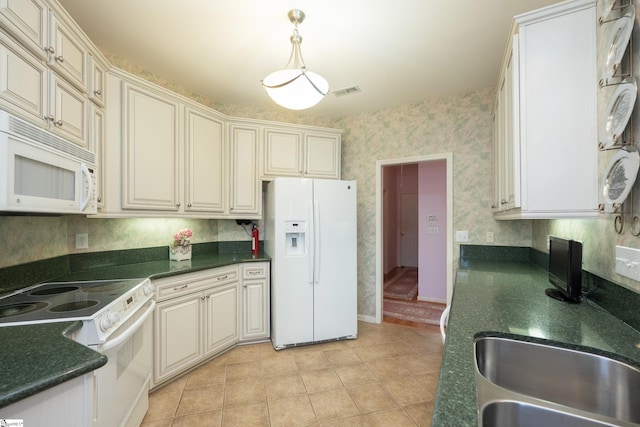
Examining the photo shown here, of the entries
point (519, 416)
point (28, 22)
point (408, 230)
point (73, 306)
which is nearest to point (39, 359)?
point (73, 306)

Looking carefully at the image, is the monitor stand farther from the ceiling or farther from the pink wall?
the pink wall

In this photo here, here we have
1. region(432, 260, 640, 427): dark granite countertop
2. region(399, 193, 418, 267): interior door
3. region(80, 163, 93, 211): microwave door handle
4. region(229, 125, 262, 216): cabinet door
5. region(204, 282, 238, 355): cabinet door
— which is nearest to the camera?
region(432, 260, 640, 427): dark granite countertop

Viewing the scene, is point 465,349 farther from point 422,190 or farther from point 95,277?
point 422,190

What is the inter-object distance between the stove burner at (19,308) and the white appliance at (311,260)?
165 cm

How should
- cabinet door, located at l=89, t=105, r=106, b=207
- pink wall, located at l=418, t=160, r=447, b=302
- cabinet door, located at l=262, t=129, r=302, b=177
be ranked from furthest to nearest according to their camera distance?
pink wall, located at l=418, t=160, r=447, b=302 < cabinet door, located at l=262, t=129, r=302, b=177 < cabinet door, located at l=89, t=105, r=106, b=207

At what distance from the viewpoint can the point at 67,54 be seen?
5.18 feet

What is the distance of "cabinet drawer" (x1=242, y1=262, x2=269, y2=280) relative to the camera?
2.79 metres

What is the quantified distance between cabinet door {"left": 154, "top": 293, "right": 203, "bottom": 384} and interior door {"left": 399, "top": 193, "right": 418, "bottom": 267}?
5586 millimetres

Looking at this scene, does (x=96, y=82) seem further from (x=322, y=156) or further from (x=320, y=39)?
(x=322, y=156)

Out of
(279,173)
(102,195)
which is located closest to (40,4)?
(102,195)

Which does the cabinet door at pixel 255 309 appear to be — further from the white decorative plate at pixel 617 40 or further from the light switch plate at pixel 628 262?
the white decorative plate at pixel 617 40

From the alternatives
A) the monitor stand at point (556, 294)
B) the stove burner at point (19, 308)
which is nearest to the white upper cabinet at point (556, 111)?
the monitor stand at point (556, 294)

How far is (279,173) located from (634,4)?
265 cm

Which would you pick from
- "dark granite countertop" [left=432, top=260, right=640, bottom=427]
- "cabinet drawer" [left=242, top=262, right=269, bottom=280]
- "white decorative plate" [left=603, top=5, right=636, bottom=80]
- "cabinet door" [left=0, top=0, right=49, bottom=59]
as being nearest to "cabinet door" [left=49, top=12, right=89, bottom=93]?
"cabinet door" [left=0, top=0, right=49, bottom=59]
